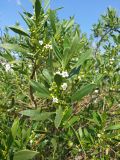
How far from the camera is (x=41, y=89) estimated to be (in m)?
2.45

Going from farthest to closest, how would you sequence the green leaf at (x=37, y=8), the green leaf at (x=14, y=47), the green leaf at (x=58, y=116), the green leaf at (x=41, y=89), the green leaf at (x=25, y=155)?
1. the green leaf at (x=14, y=47)
2. the green leaf at (x=37, y=8)
3. the green leaf at (x=41, y=89)
4. the green leaf at (x=58, y=116)
5. the green leaf at (x=25, y=155)

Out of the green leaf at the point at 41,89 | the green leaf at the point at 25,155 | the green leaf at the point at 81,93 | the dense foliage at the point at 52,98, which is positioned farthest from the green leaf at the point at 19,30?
the green leaf at the point at 25,155

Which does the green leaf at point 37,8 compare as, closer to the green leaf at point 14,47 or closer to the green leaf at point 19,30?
the green leaf at point 19,30

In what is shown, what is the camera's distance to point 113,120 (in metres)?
3.54

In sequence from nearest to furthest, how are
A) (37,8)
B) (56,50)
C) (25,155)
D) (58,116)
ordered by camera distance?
1. (25,155)
2. (58,116)
3. (56,50)
4. (37,8)

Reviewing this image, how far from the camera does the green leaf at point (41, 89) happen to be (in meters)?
2.42

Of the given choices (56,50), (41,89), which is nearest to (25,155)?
(41,89)

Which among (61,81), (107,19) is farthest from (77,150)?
(107,19)

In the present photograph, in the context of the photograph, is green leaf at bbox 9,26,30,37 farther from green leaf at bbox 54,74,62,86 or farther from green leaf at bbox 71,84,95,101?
green leaf at bbox 71,84,95,101

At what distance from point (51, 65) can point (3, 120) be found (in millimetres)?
808

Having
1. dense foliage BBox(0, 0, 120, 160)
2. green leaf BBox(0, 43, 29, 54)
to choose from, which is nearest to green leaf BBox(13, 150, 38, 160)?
dense foliage BBox(0, 0, 120, 160)

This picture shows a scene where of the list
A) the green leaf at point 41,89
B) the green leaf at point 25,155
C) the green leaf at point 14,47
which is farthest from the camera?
the green leaf at point 14,47

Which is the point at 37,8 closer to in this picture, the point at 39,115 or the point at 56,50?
the point at 56,50

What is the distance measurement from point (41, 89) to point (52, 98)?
0.11 m
